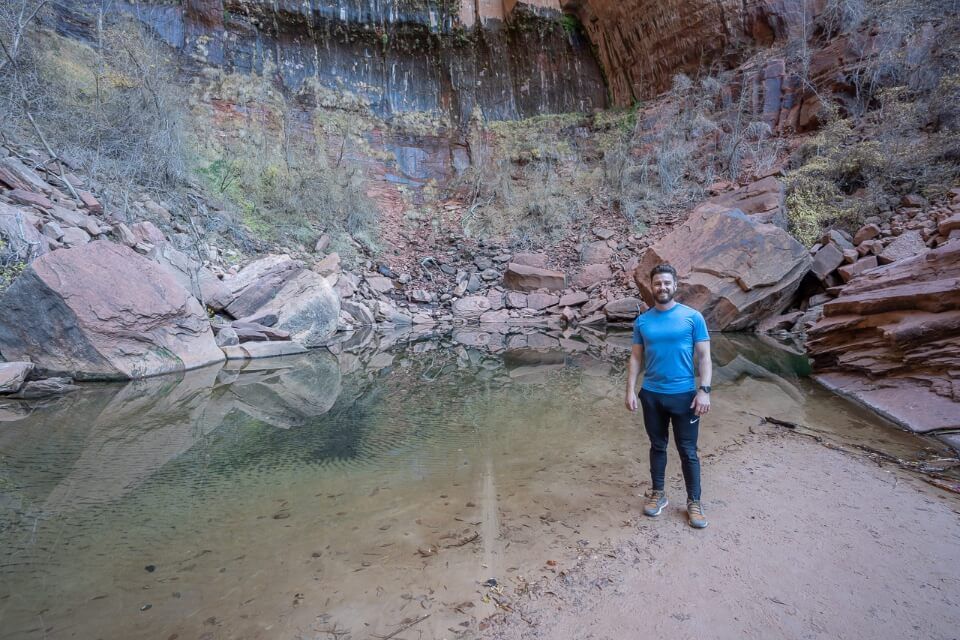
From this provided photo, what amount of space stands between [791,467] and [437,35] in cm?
1934

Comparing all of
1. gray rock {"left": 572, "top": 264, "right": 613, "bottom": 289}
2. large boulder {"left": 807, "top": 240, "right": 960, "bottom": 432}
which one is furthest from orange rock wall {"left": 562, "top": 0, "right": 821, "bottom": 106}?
large boulder {"left": 807, "top": 240, "right": 960, "bottom": 432}

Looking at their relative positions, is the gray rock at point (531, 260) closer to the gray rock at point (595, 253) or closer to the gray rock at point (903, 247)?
the gray rock at point (595, 253)

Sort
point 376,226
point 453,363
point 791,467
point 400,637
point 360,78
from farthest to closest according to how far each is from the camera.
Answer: point 360,78
point 376,226
point 453,363
point 791,467
point 400,637

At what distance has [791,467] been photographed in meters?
2.91

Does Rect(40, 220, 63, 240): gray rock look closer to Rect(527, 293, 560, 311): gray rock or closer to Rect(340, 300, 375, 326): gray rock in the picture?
Rect(340, 300, 375, 326): gray rock

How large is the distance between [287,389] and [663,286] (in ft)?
15.8

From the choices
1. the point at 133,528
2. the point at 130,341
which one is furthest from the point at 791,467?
the point at 130,341

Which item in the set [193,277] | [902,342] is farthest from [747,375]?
[193,277]

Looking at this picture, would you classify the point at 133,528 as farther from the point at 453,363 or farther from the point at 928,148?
the point at 928,148

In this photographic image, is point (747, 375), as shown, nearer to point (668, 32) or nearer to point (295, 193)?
point (295, 193)

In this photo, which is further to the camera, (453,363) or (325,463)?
Answer: (453,363)

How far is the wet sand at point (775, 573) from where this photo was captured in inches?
62.7

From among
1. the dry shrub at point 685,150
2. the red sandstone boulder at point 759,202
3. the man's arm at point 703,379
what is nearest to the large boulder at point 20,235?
the man's arm at point 703,379

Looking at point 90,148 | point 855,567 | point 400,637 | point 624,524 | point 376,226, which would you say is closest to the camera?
point 400,637
